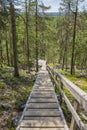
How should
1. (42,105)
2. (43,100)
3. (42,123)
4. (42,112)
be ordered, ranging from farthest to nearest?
(43,100)
(42,105)
(42,112)
(42,123)

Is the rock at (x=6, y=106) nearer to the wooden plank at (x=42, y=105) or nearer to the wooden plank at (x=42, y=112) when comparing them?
the wooden plank at (x=42, y=105)

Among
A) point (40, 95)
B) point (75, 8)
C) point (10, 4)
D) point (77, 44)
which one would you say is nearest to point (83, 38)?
point (77, 44)

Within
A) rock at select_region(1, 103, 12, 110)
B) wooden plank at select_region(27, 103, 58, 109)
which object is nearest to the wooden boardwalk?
wooden plank at select_region(27, 103, 58, 109)

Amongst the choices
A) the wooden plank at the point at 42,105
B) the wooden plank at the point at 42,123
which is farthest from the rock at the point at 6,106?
the wooden plank at the point at 42,123

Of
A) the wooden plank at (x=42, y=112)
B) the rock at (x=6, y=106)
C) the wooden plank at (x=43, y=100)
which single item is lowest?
the rock at (x=6, y=106)

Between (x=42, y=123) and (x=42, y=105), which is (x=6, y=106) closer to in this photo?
(x=42, y=105)

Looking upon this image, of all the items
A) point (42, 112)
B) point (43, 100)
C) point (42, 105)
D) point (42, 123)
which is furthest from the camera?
point (43, 100)

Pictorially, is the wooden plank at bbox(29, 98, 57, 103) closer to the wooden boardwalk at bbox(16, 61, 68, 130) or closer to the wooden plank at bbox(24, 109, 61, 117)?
the wooden boardwalk at bbox(16, 61, 68, 130)

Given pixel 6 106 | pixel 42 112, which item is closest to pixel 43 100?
pixel 42 112

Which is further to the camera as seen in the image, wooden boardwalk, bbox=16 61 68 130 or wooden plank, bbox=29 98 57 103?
wooden plank, bbox=29 98 57 103

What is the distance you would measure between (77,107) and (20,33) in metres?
29.3

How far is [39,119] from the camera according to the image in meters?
5.44

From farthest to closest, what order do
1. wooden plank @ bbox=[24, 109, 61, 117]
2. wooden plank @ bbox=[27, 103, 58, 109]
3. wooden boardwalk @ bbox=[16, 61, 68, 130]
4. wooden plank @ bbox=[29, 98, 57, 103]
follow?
wooden plank @ bbox=[29, 98, 57, 103] < wooden plank @ bbox=[27, 103, 58, 109] < wooden plank @ bbox=[24, 109, 61, 117] < wooden boardwalk @ bbox=[16, 61, 68, 130]

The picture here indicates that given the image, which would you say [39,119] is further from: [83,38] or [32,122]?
[83,38]
